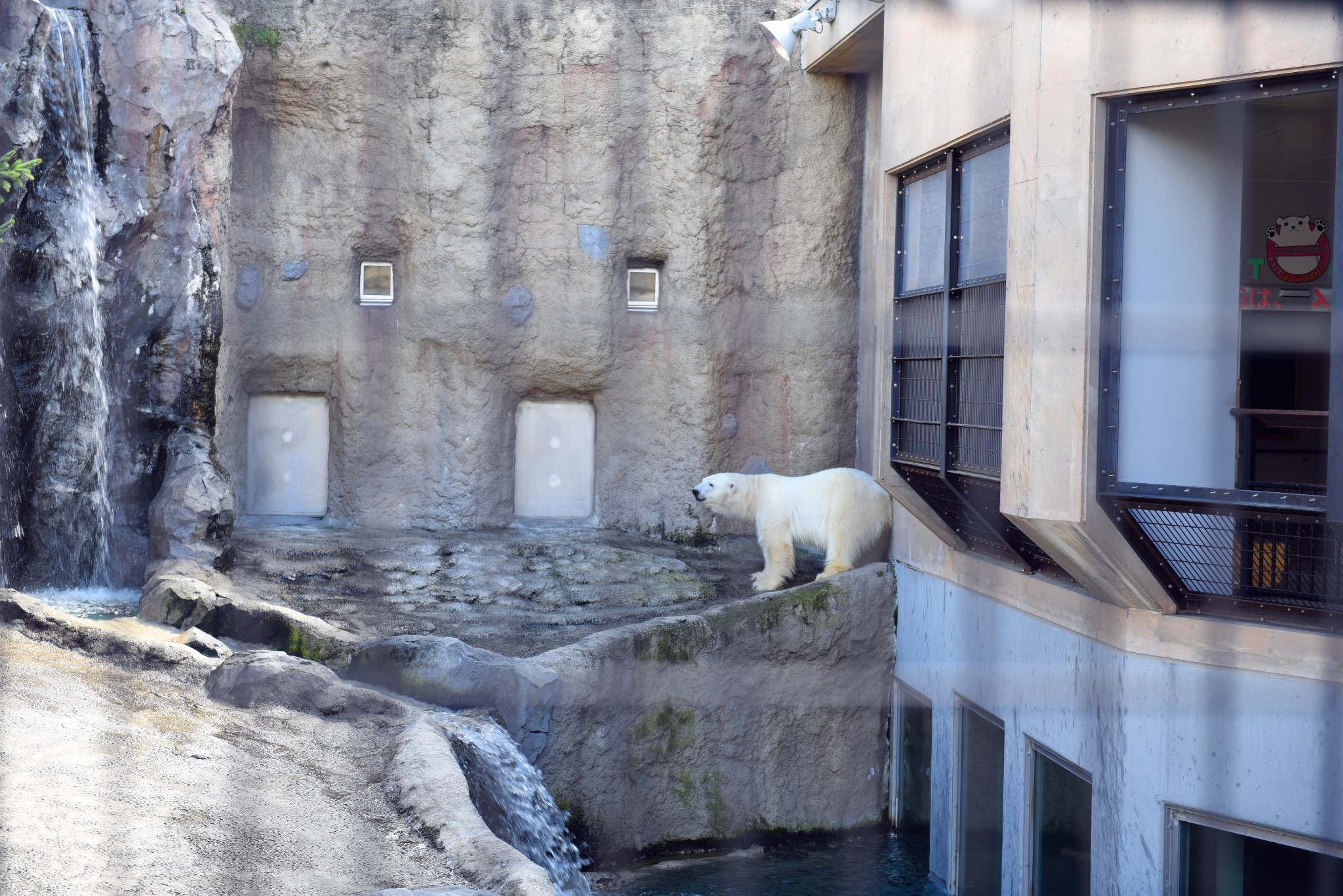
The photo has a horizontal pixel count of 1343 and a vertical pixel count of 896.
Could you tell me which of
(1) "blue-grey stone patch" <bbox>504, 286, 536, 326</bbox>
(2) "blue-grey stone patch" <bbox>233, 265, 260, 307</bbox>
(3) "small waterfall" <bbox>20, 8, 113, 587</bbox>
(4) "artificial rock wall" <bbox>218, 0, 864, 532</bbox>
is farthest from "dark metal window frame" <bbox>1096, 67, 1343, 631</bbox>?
(2) "blue-grey stone patch" <bbox>233, 265, 260, 307</bbox>

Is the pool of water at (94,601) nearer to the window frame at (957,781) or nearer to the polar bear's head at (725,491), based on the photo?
the polar bear's head at (725,491)

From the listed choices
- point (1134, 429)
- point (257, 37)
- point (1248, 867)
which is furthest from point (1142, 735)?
point (257, 37)

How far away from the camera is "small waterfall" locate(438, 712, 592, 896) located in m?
4.39

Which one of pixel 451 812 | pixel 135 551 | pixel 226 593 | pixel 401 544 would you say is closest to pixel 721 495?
pixel 401 544

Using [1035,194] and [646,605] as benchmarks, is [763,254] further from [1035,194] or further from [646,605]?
[1035,194]

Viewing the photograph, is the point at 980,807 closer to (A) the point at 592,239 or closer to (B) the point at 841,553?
(B) the point at 841,553

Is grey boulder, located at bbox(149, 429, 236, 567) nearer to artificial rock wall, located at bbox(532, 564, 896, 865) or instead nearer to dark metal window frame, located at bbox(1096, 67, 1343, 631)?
artificial rock wall, located at bbox(532, 564, 896, 865)

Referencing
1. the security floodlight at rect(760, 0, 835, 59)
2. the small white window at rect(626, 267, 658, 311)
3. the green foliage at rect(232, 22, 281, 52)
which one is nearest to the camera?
the security floodlight at rect(760, 0, 835, 59)

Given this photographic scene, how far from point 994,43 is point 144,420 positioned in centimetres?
522

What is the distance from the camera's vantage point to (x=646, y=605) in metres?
6.95

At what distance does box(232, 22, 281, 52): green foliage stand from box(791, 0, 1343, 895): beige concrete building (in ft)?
15.8

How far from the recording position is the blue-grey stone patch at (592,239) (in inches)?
344

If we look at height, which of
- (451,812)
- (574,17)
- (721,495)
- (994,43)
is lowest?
(451,812)

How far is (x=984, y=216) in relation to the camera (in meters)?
5.16
